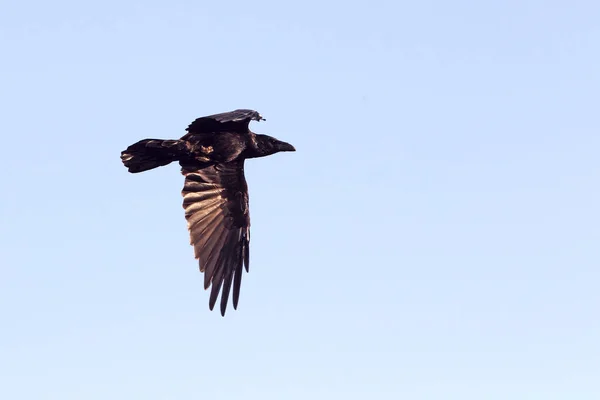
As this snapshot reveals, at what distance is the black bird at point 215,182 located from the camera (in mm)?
21906

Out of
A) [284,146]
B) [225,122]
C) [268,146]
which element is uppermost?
[284,146]

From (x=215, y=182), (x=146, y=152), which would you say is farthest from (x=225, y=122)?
(x=215, y=182)

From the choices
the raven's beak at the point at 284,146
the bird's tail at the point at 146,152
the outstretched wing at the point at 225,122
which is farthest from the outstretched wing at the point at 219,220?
the outstretched wing at the point at 225,122

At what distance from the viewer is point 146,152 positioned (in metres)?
21.8

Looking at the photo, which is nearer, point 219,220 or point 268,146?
point 268,146

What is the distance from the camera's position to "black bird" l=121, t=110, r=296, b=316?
21.9m

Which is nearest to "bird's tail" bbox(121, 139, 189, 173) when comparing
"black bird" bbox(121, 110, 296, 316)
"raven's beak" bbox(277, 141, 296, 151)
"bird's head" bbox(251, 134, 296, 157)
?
"black bird" bbox(121, 110, 296, 316)

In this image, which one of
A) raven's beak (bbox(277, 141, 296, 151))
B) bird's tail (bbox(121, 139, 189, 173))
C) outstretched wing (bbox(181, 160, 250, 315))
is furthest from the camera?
raven's beak (bbox(277, 141, 296, 151))

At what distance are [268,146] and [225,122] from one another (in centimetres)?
245

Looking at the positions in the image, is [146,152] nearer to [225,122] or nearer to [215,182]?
[225,122]

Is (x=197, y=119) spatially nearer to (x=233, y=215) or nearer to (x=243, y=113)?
(x=243, y=113)

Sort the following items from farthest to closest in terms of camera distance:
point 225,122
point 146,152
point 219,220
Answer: point 219,220, point 146,152, point 225,122

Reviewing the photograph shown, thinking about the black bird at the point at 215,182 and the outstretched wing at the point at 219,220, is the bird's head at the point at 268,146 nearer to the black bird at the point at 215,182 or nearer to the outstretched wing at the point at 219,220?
the black bird at the point at 215,182

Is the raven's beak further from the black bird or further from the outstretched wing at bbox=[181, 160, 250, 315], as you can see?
the outstretched wing at bbox=[181, 160, 250, 315]
